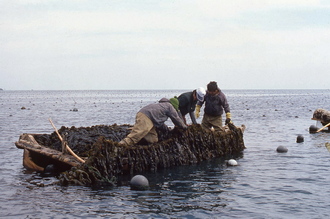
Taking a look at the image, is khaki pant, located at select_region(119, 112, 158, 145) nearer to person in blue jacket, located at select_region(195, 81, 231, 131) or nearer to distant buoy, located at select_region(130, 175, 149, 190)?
distant buoy, located at select_region(130, 175, 149, 190)

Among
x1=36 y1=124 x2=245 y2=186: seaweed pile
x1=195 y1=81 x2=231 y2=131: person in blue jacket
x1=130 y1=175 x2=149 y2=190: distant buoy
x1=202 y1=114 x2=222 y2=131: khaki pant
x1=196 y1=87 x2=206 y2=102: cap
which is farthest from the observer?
x1=202 y1=114 x2=222 y2=131: khaki pant

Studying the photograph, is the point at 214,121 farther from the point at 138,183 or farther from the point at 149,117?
the point at 138,183

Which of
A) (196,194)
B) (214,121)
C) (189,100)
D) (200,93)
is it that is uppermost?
(200,93)

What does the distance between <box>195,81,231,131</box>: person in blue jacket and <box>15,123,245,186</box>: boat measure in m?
0.59

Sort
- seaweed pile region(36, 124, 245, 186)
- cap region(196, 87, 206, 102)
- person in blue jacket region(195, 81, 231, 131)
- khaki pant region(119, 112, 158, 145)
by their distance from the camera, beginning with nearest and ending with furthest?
seaweed pile region(36, 124, 245, 186) → khaki pant region(119, 112, 158, 145) → cap region(196, 87, 206, 102) → person in blue jacket region(195, 81, 231, 131)

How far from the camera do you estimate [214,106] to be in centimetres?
1645

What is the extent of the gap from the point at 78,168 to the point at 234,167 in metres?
5.58

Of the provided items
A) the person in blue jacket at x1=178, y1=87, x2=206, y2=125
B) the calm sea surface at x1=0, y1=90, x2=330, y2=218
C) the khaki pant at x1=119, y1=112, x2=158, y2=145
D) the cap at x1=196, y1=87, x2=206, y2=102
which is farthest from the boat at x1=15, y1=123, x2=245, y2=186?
the cap at x1=196, y1=87, x2=206, y2=102

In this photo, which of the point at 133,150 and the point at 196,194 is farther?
the point at 133,150

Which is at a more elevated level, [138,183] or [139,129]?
[139,129]

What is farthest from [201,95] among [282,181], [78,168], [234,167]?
[78,168]

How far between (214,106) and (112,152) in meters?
5.69

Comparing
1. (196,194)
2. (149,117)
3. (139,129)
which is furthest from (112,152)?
(196,194)

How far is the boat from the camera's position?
1169 cm
